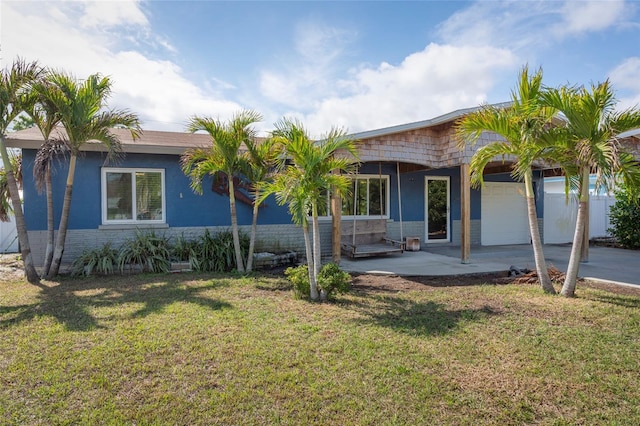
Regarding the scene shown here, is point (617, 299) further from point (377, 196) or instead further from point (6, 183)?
point (6, 183)

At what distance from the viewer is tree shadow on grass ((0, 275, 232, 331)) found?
16.8 ft

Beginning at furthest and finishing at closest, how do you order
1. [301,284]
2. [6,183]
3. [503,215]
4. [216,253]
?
[503,215], [6,183], [216,253], [301,284]

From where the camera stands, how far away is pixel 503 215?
13984 millimetres

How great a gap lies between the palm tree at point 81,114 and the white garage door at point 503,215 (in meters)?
11.7

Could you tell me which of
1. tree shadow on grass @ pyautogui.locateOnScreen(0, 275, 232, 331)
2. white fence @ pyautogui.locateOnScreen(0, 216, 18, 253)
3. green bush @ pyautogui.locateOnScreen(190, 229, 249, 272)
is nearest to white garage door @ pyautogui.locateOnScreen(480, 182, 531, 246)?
green bush @ pyautogui.locateOnScreen(190, 229, 249, 272)

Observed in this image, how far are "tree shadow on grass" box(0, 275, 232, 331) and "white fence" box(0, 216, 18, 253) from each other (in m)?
6.72

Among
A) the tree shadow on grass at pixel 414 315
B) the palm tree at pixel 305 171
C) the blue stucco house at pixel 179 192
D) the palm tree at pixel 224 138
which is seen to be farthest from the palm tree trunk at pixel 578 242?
the palm tree at pixel 224 138

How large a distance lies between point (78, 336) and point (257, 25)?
8.49 meters

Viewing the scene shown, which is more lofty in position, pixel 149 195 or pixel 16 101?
pixel 16 101

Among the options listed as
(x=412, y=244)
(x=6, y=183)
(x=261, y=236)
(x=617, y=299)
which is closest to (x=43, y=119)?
(x=6, y=183)

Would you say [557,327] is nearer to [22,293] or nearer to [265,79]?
[22,293]

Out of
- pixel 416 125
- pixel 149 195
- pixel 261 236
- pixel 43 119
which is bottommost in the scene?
pixel 261 236

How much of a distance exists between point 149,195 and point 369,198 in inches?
249

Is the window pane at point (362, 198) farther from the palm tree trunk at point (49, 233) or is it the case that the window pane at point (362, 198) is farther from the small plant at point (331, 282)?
the palm tree trunk at point (49, 233)
